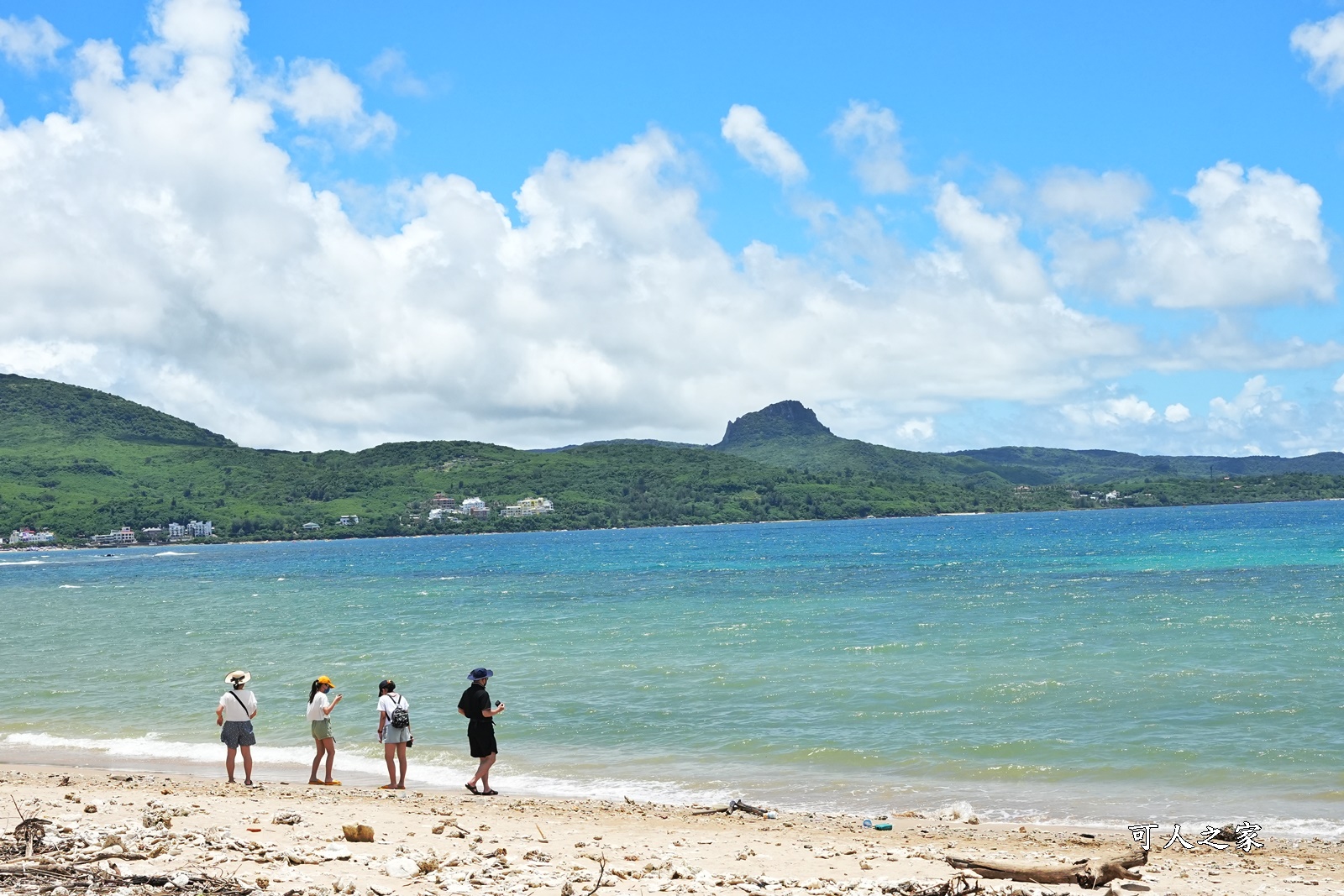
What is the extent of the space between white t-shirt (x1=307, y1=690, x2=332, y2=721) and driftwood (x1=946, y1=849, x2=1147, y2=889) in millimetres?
9515

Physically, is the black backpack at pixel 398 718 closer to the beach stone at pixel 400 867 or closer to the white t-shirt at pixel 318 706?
the white t-shirt at pixel 318 706

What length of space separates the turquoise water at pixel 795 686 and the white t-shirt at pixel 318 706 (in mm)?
1981

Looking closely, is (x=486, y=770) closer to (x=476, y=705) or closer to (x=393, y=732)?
(x=476, y=705)

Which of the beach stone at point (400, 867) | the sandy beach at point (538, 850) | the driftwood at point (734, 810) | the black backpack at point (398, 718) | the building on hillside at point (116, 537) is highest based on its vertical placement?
the black backpack at point (398, 718)

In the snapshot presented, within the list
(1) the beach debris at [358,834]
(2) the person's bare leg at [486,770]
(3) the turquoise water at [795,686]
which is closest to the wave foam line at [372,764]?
(3) the turquoise water at [795,686]

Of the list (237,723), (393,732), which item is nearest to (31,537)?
(237,723)

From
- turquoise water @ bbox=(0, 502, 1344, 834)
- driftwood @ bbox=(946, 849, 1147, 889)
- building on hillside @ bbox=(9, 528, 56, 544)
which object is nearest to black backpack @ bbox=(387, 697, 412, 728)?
turquoise water @ bbox=(0, 502, 1344, 834)

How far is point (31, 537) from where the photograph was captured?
178m

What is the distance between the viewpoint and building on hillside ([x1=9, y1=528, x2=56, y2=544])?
176 meters

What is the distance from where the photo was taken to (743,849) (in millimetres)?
11023

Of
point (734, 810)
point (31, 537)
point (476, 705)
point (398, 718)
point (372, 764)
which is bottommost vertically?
point (31, 537)

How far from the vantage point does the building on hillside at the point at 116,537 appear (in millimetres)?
183875

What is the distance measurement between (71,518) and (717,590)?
170556 mm

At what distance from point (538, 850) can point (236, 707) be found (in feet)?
23.5
